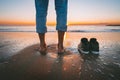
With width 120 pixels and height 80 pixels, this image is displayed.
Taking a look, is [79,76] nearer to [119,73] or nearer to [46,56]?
[119,73]

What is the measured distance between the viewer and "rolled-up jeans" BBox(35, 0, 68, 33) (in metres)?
3.02

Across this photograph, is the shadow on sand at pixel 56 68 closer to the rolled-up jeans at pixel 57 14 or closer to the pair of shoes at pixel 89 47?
the pair of shoes at pixel 89 47

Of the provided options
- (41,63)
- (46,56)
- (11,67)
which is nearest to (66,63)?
(41,63)

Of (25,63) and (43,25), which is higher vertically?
(43,25)

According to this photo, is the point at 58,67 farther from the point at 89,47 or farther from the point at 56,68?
the point at 89,47

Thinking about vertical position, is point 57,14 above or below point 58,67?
above

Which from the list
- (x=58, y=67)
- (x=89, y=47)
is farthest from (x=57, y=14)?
(x=58, y=67)

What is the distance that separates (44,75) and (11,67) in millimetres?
480

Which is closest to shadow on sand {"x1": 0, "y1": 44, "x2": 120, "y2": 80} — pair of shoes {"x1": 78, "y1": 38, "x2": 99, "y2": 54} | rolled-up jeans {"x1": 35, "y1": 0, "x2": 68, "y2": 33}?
pair of shoes {"x1": 78, "y1": 38, "x2": 99, "y2": 54}

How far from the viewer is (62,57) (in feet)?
→ 9.12

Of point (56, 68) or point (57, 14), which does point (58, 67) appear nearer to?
point (56, 68)

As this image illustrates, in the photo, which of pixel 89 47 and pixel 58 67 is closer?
Answer: pixel 58 67

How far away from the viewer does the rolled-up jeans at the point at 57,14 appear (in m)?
3.02

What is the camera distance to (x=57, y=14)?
120 inches
